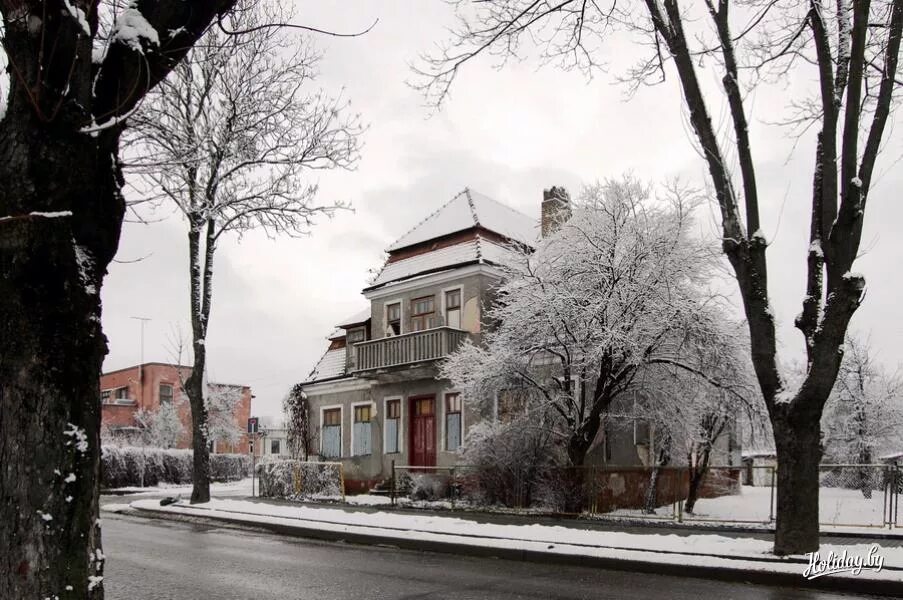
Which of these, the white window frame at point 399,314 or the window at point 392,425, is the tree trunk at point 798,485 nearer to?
the window at point 392,425

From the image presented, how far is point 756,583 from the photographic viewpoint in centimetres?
939

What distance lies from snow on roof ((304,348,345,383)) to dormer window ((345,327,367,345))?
110 centimetres

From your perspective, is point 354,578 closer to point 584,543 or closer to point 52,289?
point 584,543

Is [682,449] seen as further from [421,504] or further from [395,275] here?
[395,275]

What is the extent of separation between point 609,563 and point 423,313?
17460 millimetres

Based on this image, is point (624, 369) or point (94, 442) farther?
point (624, 369)

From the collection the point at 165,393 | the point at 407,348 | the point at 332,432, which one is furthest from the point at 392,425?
the point at 165,393

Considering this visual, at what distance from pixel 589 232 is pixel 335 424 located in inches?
589

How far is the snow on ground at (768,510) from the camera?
51.5ft

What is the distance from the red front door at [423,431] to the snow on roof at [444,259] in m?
4.58

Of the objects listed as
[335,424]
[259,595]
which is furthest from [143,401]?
[259,595]

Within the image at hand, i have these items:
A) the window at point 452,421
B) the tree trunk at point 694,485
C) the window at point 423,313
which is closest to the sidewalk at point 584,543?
the tree trunk at point 694,485

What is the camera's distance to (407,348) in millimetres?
26391

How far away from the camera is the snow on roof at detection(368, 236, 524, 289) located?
86.4ft
